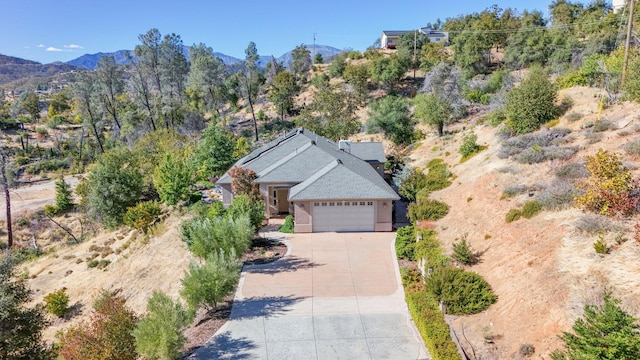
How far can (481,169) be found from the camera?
2698cm

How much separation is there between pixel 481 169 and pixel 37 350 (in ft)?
83.0

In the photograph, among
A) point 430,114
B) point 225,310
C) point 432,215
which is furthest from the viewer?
point 430,114

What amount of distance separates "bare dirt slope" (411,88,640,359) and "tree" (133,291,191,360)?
9.24 m

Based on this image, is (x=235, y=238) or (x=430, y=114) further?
(x=430, y=114)

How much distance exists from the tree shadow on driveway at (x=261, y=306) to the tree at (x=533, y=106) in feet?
71.9

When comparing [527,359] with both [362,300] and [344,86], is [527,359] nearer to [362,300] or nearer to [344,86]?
[362,300]

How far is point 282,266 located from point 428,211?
9.39 metres

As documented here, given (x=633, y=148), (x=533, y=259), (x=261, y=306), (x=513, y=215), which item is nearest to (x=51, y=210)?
(x=261, y=306)

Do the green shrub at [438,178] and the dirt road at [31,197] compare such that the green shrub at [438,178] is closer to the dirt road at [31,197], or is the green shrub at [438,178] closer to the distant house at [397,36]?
the dirt road at [31,197]

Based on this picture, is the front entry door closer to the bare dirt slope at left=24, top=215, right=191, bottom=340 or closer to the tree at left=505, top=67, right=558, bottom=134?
the bare dirt slope at left=24, top=215, right=191, bottom=340

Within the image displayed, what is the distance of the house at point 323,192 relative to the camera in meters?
24.6

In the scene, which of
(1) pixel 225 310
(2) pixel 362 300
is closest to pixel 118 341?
(1) pixel 225 310

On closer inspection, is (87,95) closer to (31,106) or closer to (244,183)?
(244,183)

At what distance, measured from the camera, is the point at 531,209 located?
1827 centimetres
